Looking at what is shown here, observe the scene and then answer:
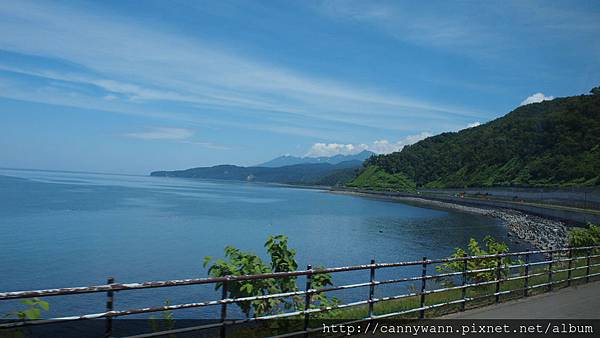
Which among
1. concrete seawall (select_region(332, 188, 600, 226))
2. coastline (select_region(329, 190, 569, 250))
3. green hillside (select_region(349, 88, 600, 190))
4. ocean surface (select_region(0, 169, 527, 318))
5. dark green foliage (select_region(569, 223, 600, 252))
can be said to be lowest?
ocean surface (select_region(0, 169, 527, 318))

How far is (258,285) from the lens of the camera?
24.4 feet

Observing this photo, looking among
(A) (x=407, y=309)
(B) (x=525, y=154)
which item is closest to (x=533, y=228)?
(A) (x=407, y=309)

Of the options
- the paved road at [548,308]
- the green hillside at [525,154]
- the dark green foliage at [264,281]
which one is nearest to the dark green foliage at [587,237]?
the paved road at [548,308]

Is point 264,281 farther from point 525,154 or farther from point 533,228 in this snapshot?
point 525,154

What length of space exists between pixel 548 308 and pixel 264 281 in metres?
6.15

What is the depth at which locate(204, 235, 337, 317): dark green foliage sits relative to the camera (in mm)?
7328

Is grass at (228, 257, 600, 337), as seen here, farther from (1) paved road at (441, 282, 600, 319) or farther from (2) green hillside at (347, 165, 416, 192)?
(2) green hillside at (347, 165, 416, 192)

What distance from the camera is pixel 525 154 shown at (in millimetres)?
121562

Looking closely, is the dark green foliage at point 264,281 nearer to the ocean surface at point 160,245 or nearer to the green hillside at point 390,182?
the ocean surface at point 160,245

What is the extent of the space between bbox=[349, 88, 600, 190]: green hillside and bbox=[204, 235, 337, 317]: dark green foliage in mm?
90768

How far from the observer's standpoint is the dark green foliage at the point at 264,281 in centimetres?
733

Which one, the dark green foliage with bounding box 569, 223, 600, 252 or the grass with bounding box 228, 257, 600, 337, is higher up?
the dark green foliage with bounding box 569, 223, 600, 252

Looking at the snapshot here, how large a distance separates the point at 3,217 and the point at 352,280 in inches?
1742

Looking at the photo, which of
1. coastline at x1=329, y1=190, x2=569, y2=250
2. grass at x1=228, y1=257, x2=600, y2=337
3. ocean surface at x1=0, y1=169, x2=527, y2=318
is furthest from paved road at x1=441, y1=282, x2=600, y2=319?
coastline at x1=329, y1=190, x2=569, y2=250
